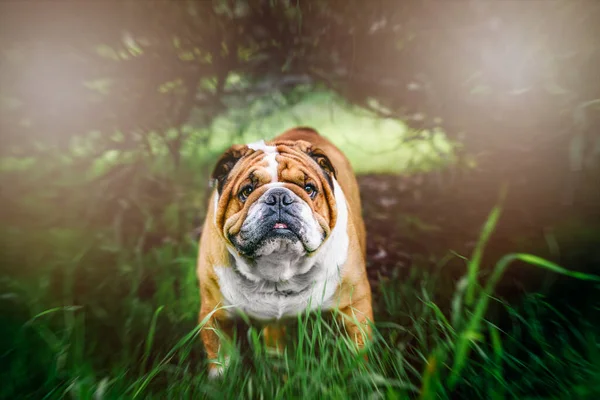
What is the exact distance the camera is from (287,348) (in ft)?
4.17

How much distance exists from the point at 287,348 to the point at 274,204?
0.50 metres

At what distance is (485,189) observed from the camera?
4.75 ft

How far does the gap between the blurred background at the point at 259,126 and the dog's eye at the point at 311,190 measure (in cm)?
42

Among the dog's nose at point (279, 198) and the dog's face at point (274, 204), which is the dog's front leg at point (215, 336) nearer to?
the dog's face at point (274, 204)

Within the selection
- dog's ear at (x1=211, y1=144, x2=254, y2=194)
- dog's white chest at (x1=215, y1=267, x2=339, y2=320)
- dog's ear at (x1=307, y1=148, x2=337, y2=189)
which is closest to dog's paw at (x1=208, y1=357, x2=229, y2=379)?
dog's white chest at (x1=215, y1=267, x2=339, y2=320)

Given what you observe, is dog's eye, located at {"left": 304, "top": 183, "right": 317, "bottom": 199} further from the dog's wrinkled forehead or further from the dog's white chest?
the dog's white chest

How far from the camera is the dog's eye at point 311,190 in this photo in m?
1.26

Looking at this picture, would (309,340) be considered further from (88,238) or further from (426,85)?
(426,85)

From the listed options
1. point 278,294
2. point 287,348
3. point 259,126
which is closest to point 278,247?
point 278,294

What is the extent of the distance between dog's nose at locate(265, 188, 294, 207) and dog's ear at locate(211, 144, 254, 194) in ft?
0.80

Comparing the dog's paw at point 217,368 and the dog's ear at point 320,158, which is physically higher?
the dog's ear at point 320,158

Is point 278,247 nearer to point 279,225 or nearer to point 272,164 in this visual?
point 279,225

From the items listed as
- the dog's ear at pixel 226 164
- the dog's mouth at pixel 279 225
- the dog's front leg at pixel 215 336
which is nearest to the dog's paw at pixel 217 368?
the dog's front leg at pixel 215 336

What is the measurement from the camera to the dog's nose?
3.75 ft
